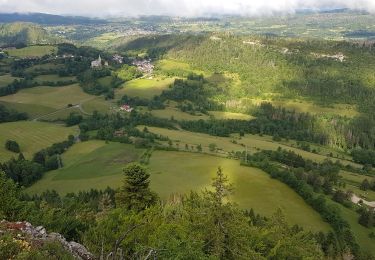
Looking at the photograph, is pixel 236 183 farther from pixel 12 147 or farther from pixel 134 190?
pixel 12 147

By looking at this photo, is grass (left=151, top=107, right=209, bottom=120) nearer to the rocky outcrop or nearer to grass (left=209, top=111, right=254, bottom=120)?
grass (left=209, top=111, right=254, bottom=120)

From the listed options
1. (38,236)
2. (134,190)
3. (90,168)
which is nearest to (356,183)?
(90,168)

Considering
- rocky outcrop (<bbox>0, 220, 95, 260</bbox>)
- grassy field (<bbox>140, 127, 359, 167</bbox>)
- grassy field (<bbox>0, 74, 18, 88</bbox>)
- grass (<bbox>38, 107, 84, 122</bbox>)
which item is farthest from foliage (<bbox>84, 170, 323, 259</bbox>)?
grassy field (<bbox>0, 74, 18, 88</bbox>)

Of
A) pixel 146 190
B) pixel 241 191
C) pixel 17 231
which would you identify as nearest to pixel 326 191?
pixel 241 191

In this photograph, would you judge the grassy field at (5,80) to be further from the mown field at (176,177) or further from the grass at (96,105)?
the mown field at (176,177)

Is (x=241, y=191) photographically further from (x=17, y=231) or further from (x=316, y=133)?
(x=316, y=133)
